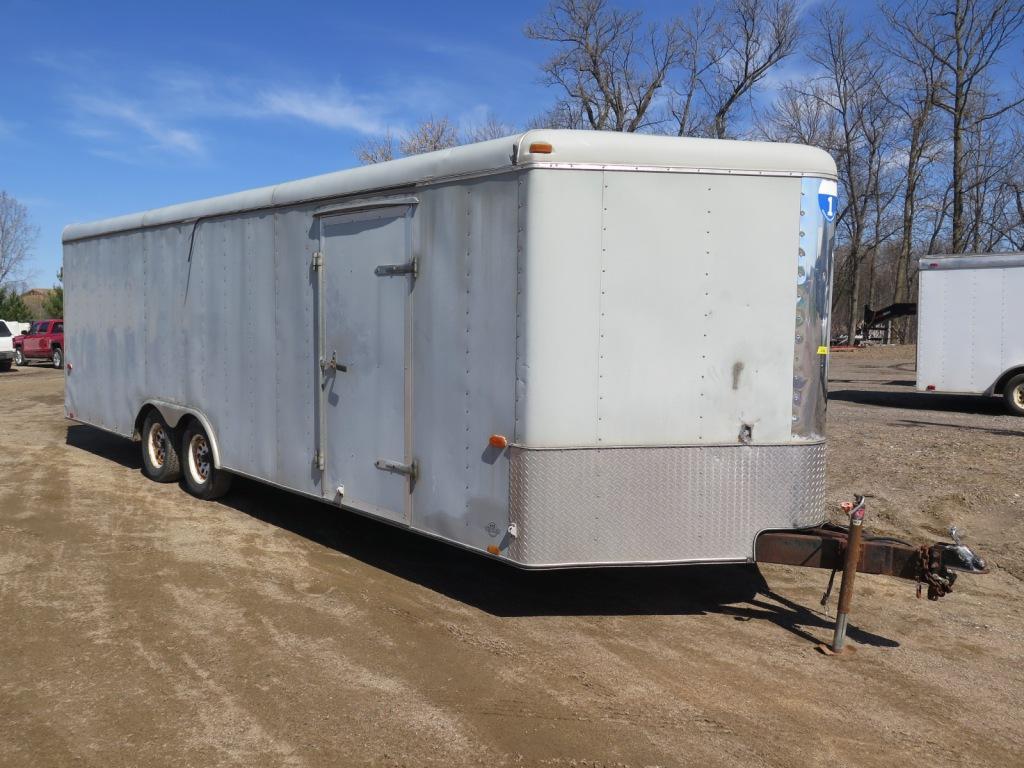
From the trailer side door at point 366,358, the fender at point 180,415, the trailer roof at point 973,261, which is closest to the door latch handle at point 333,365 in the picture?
the trailer side door at point 366,358

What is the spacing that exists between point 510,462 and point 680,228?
170 cm

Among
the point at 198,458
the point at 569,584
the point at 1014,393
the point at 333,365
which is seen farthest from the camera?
the point at 1014,393

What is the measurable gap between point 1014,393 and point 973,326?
129cm

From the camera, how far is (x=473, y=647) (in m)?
4.70

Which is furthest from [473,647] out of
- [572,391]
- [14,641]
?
[14,641]

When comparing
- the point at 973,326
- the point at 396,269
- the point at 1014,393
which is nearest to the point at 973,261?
the point at 973,326

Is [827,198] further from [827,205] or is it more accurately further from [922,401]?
[922,401]

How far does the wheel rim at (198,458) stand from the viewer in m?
8.15

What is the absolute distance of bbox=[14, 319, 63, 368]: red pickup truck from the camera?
3003 cm

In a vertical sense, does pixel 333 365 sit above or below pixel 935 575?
above

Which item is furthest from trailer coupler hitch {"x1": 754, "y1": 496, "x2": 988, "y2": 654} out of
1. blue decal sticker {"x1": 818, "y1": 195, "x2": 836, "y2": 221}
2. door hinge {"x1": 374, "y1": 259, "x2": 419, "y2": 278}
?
door hinge {"x1": 374, "y1": 259, "x2": 419, "y2": 278}

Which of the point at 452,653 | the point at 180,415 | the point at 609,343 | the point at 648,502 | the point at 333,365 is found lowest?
the point at 452,653

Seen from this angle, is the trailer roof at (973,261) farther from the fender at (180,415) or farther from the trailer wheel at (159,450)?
the trailer wheel at (159,450)

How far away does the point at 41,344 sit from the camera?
3023cm
